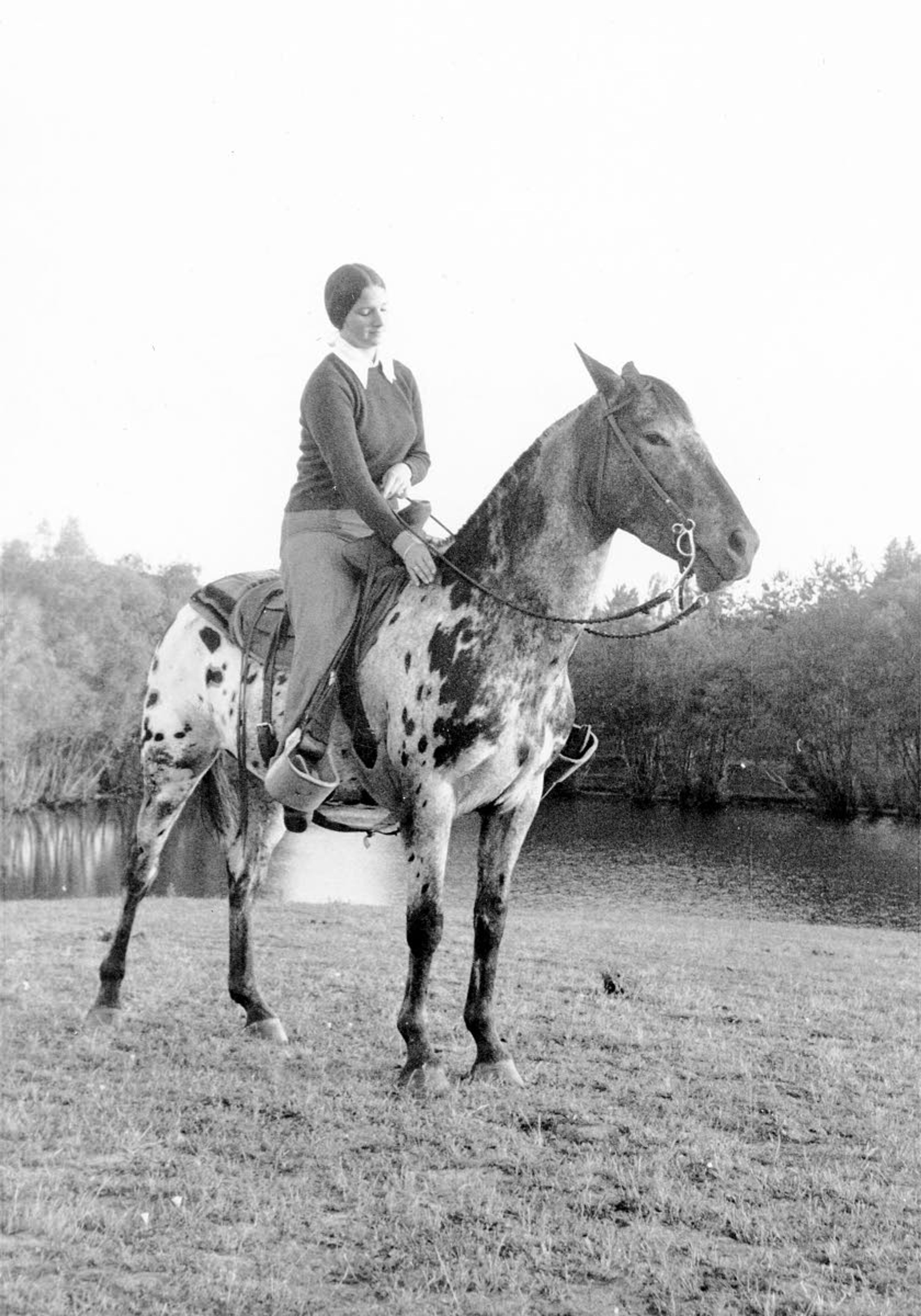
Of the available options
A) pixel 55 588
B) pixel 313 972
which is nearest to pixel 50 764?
pixel 55 588

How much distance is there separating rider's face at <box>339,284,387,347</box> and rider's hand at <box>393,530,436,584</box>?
3.43 feet

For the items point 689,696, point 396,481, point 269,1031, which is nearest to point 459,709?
point 396,481

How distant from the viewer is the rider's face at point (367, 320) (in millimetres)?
5586

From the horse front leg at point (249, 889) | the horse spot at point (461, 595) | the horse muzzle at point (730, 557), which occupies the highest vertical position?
the horse muzzle at point (730, 557)

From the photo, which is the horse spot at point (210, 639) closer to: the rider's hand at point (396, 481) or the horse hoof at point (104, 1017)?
the rider's hand at point (396, 481)

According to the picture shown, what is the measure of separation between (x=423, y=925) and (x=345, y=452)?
7.44ft

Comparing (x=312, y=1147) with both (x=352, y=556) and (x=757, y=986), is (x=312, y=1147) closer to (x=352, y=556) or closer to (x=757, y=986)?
(x=352, y=556)

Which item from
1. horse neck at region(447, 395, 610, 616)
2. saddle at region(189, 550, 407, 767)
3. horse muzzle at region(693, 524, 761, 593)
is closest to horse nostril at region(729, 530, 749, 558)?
horse muzzle at region(693, 524, 761, 593)

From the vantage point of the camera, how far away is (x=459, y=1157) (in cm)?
445

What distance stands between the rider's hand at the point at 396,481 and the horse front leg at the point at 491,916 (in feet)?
5.31

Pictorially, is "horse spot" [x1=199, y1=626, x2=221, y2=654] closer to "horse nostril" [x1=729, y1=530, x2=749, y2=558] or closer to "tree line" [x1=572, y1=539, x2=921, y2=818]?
"horse nostril" [x1=729, y1=530, x2=749, y2=558]

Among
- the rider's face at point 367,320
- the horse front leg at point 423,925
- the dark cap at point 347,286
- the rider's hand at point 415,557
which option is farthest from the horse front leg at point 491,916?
the dark cap at point 347,286

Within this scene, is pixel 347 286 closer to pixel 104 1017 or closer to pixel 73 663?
pixel 104 1017

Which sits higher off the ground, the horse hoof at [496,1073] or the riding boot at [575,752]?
the riding boot at [575,752]
